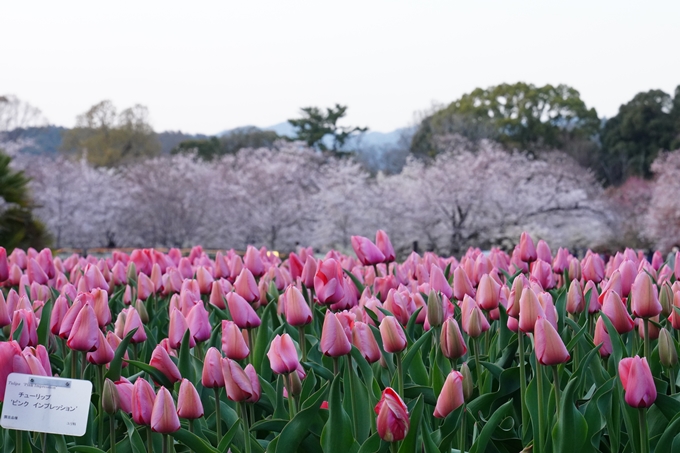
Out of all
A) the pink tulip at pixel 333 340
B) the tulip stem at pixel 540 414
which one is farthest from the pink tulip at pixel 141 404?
the tulip stem at pixel 540 414

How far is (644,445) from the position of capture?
1.73 meters

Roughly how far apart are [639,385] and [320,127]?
2207 inches

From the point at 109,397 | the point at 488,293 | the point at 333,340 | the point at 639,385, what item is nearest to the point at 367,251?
the point at 488,293

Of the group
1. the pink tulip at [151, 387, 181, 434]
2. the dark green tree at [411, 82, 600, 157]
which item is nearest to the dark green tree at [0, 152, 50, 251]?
the pink tulip at [151, 387, 181, 434]

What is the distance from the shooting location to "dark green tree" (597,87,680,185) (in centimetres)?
4578

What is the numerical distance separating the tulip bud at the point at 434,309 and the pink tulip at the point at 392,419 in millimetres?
792

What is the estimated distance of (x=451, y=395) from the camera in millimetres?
1763

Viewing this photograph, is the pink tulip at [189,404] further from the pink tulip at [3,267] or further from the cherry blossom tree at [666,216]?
the cherry blossom tree at [666,216]

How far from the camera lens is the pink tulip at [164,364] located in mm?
2033

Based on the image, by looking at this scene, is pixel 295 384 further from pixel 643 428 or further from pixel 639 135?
pixel 639 135

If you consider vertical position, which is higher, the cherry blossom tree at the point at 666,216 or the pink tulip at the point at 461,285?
the pink tulip at the point at 461,285

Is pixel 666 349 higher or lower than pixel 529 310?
lower

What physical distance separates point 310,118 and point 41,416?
184 feet

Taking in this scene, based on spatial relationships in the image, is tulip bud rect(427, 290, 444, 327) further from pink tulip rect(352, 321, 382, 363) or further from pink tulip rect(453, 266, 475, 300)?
pink tulip rect(453, 266, 475, 300)
